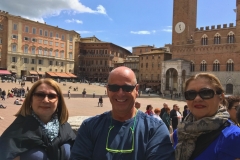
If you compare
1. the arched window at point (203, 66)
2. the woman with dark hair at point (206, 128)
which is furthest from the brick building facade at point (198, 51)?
the woman with dark hair at point (206, 128)

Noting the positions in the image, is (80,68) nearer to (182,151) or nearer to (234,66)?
(234,66)

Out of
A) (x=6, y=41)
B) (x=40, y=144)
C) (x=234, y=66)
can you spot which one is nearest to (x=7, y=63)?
(x=6, y=41)

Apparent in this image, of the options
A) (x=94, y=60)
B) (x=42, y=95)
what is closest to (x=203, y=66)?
(x=94, y=60)

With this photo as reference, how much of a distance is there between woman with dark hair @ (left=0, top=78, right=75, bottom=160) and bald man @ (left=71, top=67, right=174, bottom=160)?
69 centimetres

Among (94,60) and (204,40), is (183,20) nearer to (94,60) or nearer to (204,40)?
(204,40)

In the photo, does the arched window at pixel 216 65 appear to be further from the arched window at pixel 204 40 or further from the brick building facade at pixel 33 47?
the brick building facade at pixel 33 47

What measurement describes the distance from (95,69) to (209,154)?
72.6 meters

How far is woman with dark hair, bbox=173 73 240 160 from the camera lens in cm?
202

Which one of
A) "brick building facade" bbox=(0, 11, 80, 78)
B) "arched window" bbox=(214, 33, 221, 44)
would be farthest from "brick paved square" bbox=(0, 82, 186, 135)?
"brick building facade" bbox=(0, 11, 80, 78)

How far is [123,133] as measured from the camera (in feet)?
7.42

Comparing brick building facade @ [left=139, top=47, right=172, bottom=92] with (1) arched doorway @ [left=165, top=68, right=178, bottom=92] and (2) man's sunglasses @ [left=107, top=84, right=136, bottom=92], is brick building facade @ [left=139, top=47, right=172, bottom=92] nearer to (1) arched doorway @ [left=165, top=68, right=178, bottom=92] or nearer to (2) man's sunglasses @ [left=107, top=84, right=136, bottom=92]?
(1) arched doorway @ [left=165, top=68, right=178, bottom=92]

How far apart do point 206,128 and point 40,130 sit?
196 centimetres

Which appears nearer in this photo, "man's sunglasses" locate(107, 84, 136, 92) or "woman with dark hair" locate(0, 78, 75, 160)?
"man's sunglasses" locate(107, 84, 136, 92)

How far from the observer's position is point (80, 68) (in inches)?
2965
